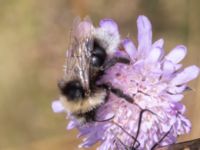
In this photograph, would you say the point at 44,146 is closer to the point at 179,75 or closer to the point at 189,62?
the point at 189,62

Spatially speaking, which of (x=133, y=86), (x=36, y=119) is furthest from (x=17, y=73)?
(x=133, y=86)

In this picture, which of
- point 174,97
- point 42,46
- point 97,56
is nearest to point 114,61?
point 97,56

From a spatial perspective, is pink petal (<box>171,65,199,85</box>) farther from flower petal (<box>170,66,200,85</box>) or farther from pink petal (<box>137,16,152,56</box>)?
pink petal (<box>137,16,152,56</box>)

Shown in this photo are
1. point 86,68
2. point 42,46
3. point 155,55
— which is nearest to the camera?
point 86,68

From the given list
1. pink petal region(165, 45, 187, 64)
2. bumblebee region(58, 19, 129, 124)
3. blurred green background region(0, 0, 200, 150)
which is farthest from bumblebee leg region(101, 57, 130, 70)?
blurred green background region(0, 0, 200, 150)

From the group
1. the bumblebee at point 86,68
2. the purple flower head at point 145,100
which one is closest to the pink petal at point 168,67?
the purple flower head at point 145,100

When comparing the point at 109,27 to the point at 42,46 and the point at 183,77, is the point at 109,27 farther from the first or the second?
the point at 42,46
